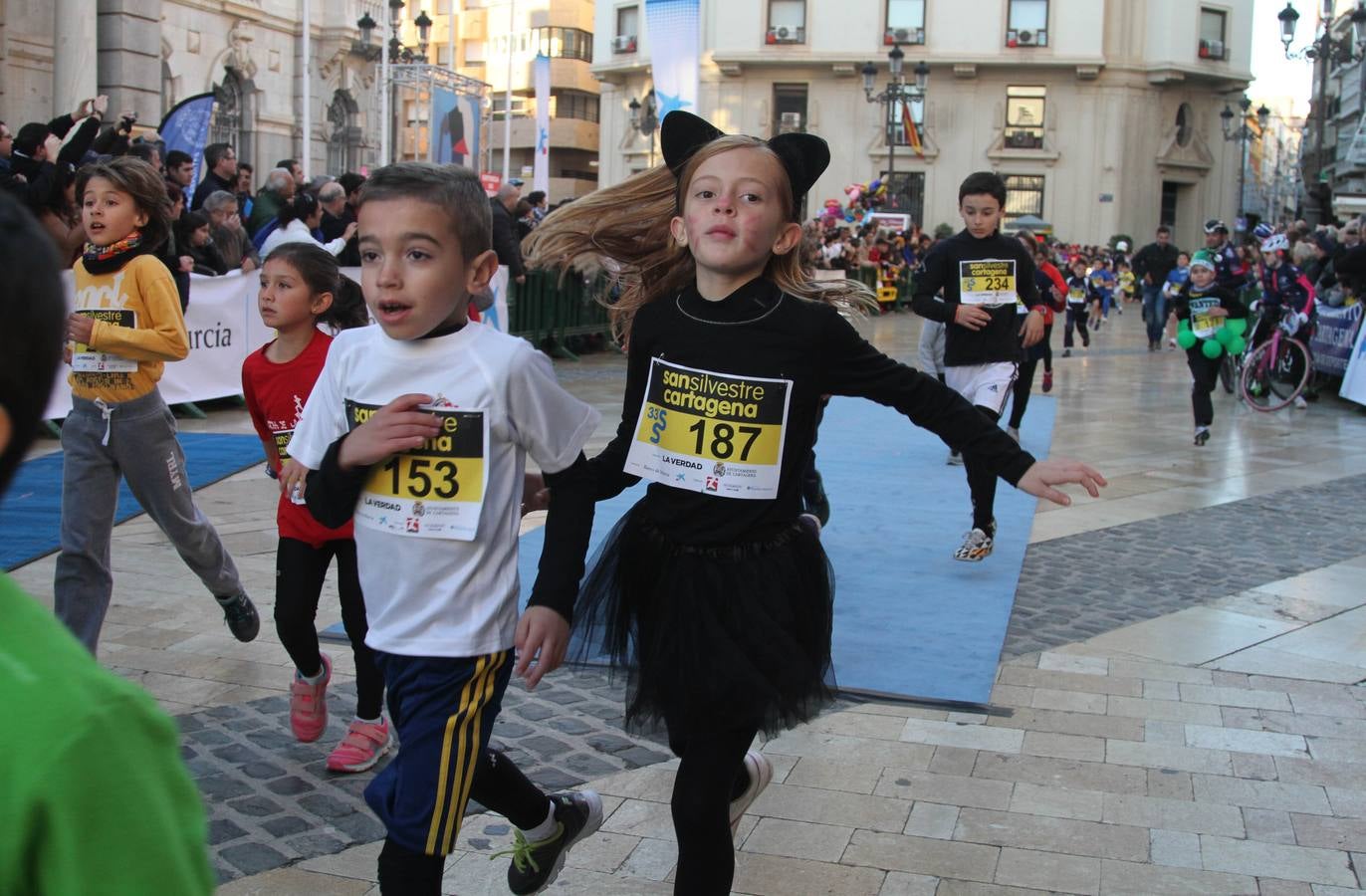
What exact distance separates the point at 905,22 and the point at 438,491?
183 feet

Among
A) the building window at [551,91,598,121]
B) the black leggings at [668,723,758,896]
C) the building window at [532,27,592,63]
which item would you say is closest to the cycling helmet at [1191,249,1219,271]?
the black leggings at [668,723,758,896]

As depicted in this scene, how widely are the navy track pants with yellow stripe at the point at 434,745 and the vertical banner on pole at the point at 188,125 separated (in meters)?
11.6

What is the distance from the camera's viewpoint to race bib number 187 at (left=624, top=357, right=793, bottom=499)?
3.36 m

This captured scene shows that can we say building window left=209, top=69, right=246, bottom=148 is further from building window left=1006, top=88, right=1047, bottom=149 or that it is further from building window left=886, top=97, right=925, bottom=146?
building window left=1006, top=88, right=1047, bottom=149

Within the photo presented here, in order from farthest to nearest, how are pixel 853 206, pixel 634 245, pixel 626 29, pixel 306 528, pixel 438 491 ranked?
pixel 626 29 → pixel 853 206 → pixel 306 528 → pixel 634 245 → pixel 438 491

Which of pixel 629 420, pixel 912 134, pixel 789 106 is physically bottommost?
pixel 629 420

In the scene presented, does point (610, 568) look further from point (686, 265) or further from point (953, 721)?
point (953, 721)

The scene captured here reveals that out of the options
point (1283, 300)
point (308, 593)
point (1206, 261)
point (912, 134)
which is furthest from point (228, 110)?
point (308, 593)

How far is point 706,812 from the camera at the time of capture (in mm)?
3145

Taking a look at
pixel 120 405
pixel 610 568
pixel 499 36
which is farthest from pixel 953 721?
Result: pixel 499 36

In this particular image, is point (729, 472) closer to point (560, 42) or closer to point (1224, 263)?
point (1224, 263)

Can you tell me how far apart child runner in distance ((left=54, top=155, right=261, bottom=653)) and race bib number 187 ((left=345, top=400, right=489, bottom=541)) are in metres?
2.30

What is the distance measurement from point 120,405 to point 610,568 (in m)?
2.27

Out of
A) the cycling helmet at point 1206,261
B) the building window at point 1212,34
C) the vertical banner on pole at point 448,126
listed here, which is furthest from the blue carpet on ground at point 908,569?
the building window at point 1212,34
